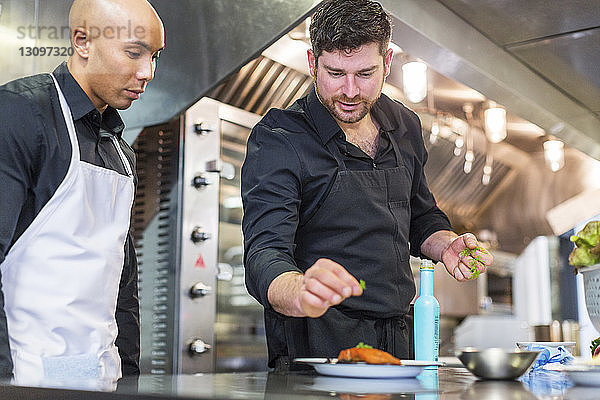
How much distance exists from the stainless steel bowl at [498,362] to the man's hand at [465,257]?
48cm

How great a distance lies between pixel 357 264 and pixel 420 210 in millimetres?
399

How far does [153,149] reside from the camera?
3.29m

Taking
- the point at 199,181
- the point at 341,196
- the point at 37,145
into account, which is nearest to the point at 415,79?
Result: the point at 199,181

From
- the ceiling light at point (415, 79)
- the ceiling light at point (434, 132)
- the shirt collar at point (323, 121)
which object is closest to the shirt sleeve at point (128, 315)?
the shirt collar at point (323, 121)

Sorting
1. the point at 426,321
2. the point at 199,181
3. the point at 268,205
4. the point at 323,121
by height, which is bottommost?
the point at 426,321

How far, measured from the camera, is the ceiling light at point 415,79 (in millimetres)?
3852

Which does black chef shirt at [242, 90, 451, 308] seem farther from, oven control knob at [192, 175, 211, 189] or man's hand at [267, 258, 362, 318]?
oven control knob at [192, 175, 211, 189]

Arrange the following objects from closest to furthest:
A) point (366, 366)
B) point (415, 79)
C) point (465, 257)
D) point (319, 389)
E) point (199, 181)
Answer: point (319, 389) → point (366, 366) → point (465, 257) → point (199, 181) → point (415, 79)

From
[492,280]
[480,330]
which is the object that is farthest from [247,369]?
[480,330]

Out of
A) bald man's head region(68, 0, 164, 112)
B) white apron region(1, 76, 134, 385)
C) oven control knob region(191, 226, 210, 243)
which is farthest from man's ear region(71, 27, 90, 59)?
oven control knob region(191, 226, 210, 243)

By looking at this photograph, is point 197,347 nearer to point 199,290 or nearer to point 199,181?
point 199,290

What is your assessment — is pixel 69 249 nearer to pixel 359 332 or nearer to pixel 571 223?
pixel 359 332

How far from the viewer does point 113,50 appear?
197 centimetres

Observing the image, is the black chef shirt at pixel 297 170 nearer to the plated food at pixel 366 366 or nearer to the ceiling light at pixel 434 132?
the plated food at pixel 366 366
